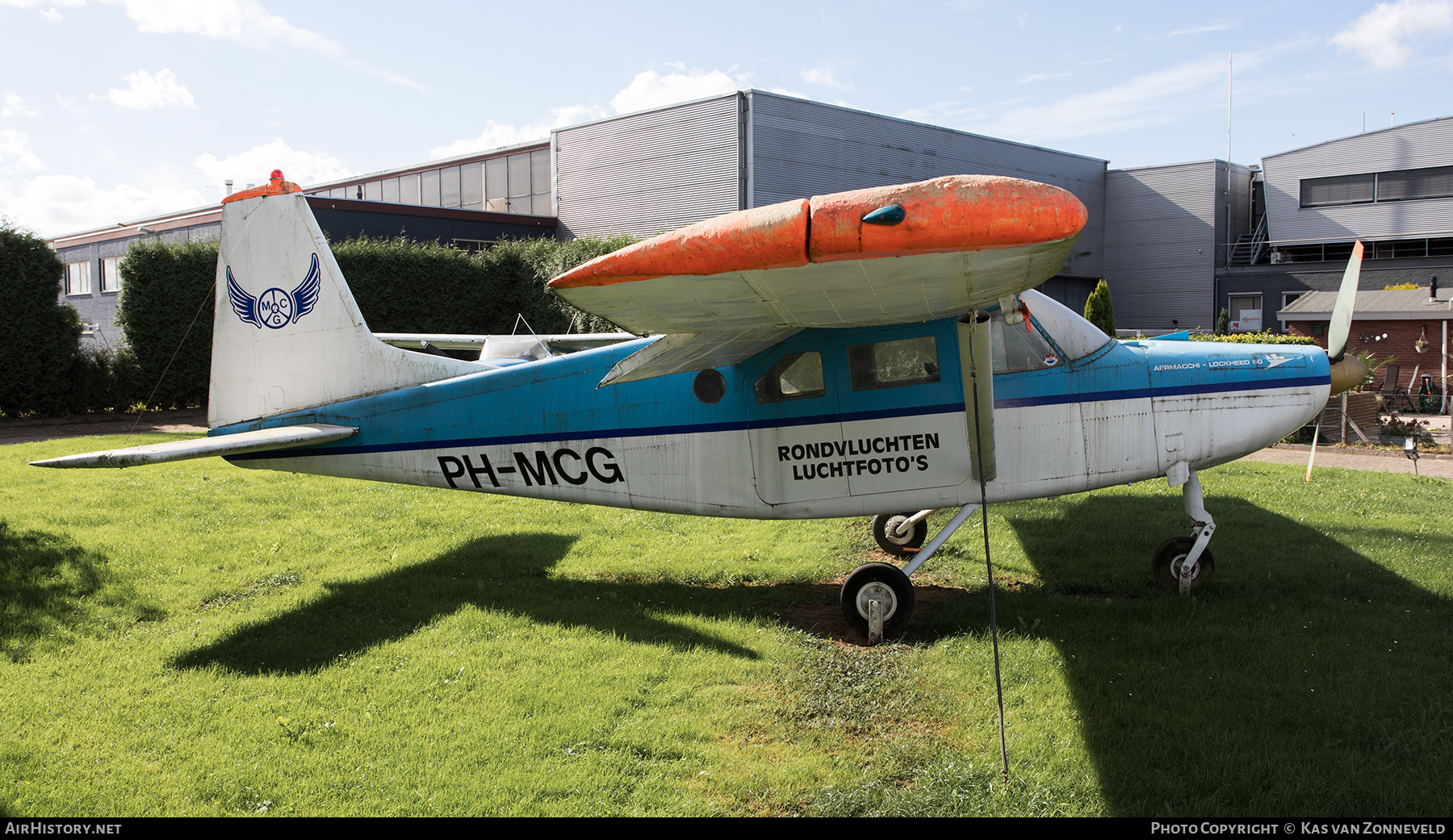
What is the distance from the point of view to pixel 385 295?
23.4m

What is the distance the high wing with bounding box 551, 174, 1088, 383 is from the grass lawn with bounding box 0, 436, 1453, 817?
233 cm

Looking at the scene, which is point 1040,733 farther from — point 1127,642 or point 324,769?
point 324,769

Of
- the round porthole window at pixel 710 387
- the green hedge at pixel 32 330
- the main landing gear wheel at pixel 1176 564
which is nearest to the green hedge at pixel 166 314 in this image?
the green hedge at pixel 32 330

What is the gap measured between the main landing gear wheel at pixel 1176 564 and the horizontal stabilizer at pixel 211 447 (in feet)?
22.5

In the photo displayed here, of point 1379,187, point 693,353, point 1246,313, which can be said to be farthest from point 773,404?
point 1379,187

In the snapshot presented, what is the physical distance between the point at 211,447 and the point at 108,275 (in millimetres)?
38285

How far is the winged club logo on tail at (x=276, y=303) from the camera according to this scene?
7.00 metres

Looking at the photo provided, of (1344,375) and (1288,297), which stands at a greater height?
(1288,297)

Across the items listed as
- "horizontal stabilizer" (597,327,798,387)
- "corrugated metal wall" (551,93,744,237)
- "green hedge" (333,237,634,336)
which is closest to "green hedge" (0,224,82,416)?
"green hedge" (333,237,634,336)

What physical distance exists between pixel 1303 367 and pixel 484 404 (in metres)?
6.43

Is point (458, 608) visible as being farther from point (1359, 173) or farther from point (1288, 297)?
point (1359, 173)

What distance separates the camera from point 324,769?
161 inches

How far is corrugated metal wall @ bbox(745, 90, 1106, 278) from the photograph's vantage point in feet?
100
